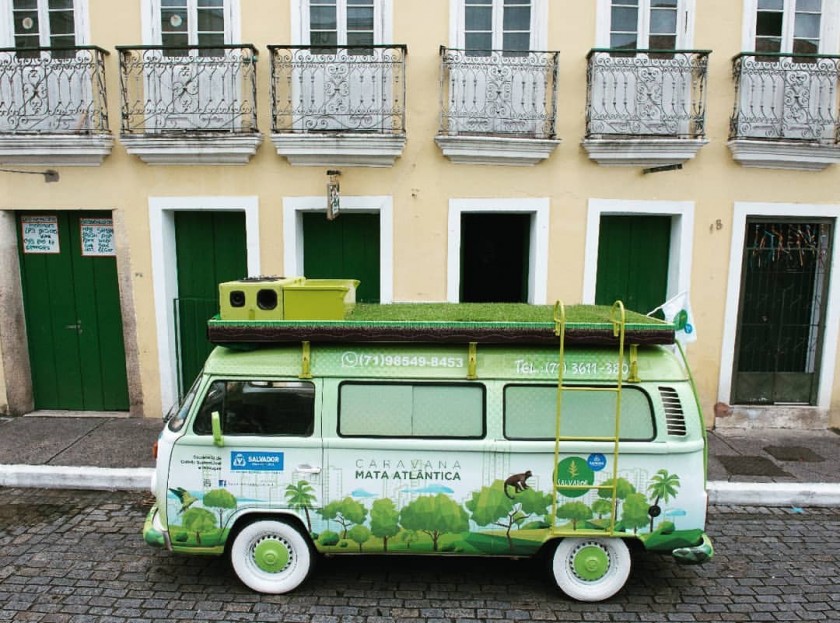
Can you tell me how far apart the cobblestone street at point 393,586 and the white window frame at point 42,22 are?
6.40m

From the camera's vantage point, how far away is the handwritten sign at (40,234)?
356 inches

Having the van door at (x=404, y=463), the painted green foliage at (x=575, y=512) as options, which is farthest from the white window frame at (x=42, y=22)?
the painted green foliage at (x=575, y=512)

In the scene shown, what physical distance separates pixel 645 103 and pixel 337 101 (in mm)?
4140

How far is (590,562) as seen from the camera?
16.1 feet

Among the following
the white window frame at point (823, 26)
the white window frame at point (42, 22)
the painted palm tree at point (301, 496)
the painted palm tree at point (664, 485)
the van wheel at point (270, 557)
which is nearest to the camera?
the painted palm tree at point (664, 485)

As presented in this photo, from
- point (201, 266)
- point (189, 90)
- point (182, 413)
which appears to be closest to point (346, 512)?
point (182, 413)

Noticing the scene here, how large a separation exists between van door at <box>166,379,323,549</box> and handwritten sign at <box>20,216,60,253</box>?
584 cm

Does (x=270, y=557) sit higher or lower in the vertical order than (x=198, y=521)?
lower

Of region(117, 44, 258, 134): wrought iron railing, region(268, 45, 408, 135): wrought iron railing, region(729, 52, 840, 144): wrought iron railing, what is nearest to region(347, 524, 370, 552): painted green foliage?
region(268, 45, 408, 135): wrought iron railing

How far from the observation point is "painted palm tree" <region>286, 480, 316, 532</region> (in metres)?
4.84

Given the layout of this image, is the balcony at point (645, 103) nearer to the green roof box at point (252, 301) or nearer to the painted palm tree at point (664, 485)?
the painted palm tree at point (664, 485)

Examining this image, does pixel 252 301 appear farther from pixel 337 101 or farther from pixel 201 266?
pixel 201 266

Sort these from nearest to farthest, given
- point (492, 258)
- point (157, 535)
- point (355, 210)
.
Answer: point (157, 535)
point (355, 210)
point (492, 258)

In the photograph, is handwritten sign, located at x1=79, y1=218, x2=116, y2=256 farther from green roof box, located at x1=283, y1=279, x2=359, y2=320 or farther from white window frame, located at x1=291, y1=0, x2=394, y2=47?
green roof box, located at x1=283, y1=279, x2=359, y2=320
